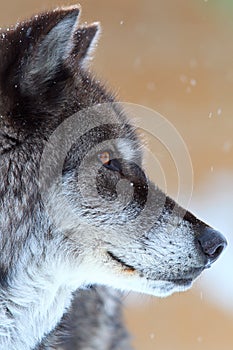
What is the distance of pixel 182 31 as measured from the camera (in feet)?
32.5

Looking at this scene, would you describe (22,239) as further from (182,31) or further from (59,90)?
(182,31)

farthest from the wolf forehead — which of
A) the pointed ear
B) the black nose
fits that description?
the black nose

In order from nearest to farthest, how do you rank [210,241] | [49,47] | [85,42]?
[49,47], [210,241], [85,42]

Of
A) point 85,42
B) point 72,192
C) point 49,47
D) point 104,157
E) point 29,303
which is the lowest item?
point 29,303

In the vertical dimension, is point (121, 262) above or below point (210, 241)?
below

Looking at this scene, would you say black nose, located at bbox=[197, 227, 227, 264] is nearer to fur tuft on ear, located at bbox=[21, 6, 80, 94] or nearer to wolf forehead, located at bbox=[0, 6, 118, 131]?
wolf forehead, located at bbox=[0, 6, 118, 131]

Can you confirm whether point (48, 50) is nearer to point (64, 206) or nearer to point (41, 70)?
point (41, 70)

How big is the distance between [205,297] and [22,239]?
4.99 metres

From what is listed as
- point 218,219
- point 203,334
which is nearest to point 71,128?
point 203,334

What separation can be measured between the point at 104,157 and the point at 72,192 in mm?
187

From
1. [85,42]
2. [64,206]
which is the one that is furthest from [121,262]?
[85,42]

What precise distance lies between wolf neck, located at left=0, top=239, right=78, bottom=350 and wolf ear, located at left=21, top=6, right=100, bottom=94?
63cm

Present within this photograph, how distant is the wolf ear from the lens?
2.87m

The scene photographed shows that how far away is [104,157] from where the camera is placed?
10.0ft
